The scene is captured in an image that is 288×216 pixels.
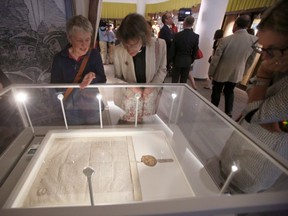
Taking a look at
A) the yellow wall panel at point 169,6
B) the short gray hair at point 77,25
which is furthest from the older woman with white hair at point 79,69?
the yellow wall panel at point 169,6

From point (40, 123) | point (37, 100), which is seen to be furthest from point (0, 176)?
point (37, 100)

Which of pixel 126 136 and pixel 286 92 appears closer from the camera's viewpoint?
pixel 286 92

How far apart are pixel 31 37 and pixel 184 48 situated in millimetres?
2325

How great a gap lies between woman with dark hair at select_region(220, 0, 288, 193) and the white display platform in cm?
30

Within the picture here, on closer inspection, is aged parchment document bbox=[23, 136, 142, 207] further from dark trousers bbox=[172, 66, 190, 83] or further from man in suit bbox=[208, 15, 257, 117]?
dark trousers bbox=[172, 66, 190, 83]

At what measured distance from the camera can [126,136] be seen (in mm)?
1253

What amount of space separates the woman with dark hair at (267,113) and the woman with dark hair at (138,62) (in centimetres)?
68

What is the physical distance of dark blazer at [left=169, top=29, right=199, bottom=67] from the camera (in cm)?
297

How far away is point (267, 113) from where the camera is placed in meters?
0.73

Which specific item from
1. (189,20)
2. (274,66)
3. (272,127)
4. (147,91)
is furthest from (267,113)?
(189,20)

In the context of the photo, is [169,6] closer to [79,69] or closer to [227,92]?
[227,92]

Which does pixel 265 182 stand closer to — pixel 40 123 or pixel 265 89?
pixel 265 89

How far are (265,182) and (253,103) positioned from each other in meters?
0.36

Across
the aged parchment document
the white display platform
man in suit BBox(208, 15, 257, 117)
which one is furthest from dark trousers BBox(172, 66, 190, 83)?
the aged parchment document
